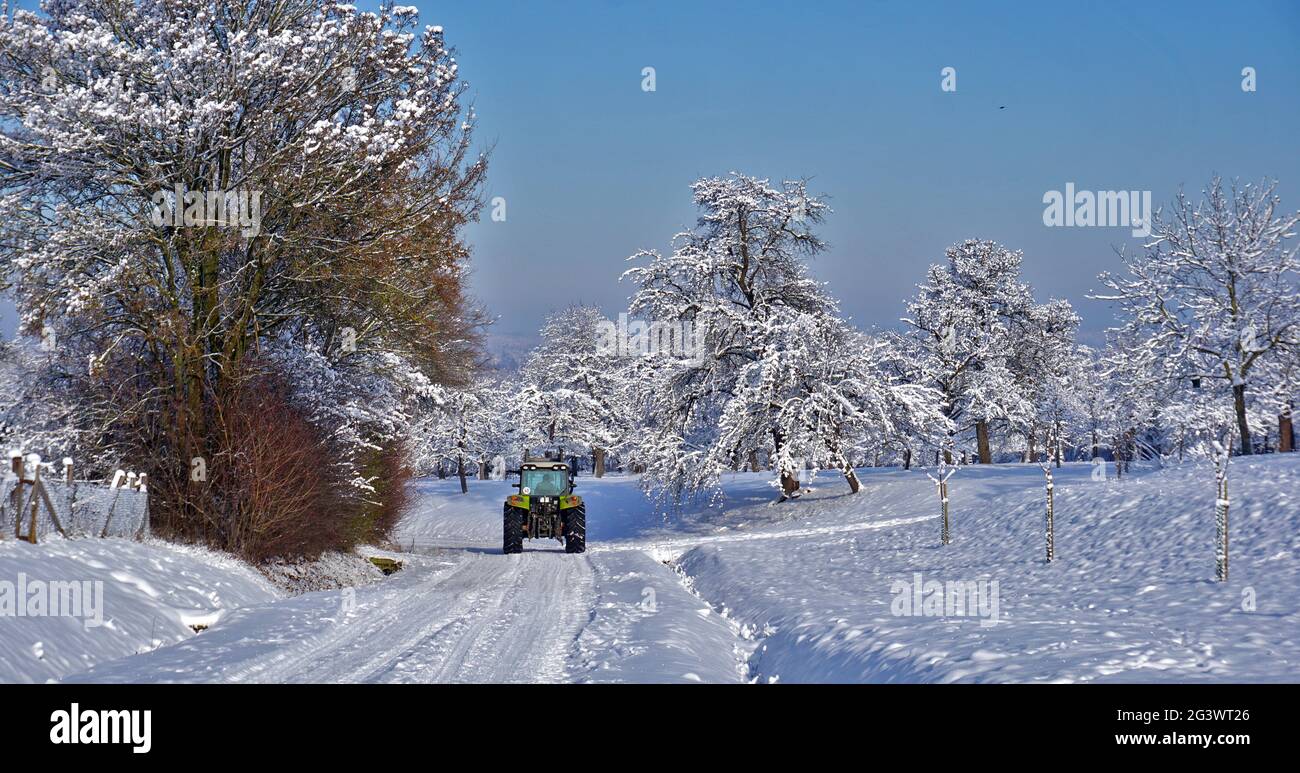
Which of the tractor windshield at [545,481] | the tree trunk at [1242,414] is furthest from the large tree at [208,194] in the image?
the tree trunk at [1242,414]

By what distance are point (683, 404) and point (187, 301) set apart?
17.6 metres

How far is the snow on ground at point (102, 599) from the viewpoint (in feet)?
31.1

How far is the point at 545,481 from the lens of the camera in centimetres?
3022

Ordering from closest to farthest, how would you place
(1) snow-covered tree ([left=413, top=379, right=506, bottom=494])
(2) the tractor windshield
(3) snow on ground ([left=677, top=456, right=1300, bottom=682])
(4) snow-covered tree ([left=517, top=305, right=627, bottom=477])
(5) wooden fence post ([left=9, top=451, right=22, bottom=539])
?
(3) snow on ground ([left=677, top=456, right=1300, bottom=682]) < (5) wooden fence post ([left=9, top=451, right=22, bottom=539]) < (2) the tractor windshield < (1) snow-covered tree ([left=413, top=379, right=506, bottom=494]) < (4) snow-covered tree ([left=517, top=305, right=627, bottom=477])

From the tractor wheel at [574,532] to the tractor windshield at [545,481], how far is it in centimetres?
177

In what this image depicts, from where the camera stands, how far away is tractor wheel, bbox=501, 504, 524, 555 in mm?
28062

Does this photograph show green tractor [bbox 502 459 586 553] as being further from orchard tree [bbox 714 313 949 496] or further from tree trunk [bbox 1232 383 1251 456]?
tree trunk [bbox 1232 383 1251 456]

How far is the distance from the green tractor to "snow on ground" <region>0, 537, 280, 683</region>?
Result: 12.6 metres

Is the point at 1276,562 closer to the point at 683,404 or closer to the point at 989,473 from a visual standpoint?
the point at 683,404

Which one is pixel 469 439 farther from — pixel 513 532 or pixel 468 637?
pixel 468 637

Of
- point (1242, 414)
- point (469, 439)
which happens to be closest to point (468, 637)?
point (1242, 414)

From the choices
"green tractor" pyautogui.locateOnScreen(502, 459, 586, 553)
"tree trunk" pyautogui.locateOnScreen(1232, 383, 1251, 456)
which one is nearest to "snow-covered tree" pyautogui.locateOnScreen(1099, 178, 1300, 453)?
"tree trunk" pyautogui.locateOnScreen(1232, 383, 1251, 456)

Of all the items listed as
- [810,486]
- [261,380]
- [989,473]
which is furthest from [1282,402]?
[261,380]
